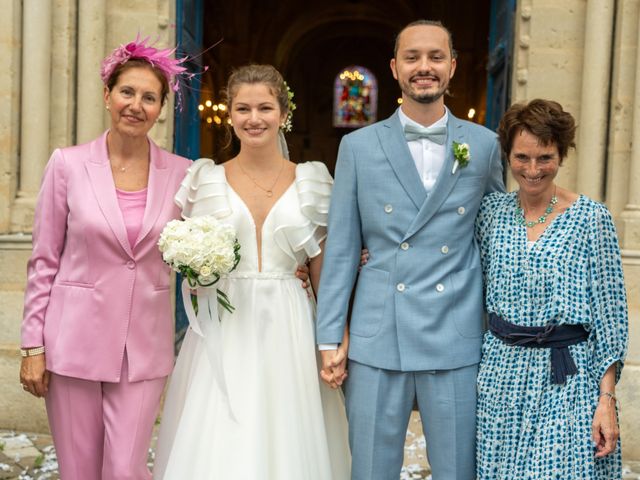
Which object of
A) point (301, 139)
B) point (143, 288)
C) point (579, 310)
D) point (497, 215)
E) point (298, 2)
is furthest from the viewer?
point (301, 139)

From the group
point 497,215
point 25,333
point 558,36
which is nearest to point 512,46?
point 558,36

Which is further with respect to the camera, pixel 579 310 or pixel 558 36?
pixel 558 36

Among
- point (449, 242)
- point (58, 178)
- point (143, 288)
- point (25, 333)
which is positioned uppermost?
point (58, 178)

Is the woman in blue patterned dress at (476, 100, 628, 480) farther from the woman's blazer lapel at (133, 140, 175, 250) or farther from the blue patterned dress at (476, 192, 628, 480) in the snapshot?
the woman's blazer lapel at (133, 140, 175, 250)

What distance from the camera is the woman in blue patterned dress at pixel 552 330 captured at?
2.37 m

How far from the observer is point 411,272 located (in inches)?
103

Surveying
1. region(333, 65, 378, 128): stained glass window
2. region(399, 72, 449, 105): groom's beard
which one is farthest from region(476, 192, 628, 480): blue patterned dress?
region(333, 65, 378, 128): stained glass window

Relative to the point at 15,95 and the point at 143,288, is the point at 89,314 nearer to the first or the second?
the point at 143,288

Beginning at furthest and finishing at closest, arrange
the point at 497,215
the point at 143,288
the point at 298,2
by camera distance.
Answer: the point at 298,2
the point at 143,288
the point at 497,215

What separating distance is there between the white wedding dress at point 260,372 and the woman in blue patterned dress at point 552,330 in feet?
2.24

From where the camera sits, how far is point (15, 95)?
5043 mm

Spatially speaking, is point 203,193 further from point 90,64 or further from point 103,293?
point 90,64

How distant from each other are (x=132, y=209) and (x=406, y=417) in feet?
4.16

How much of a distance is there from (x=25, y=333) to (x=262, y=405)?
0.92m
